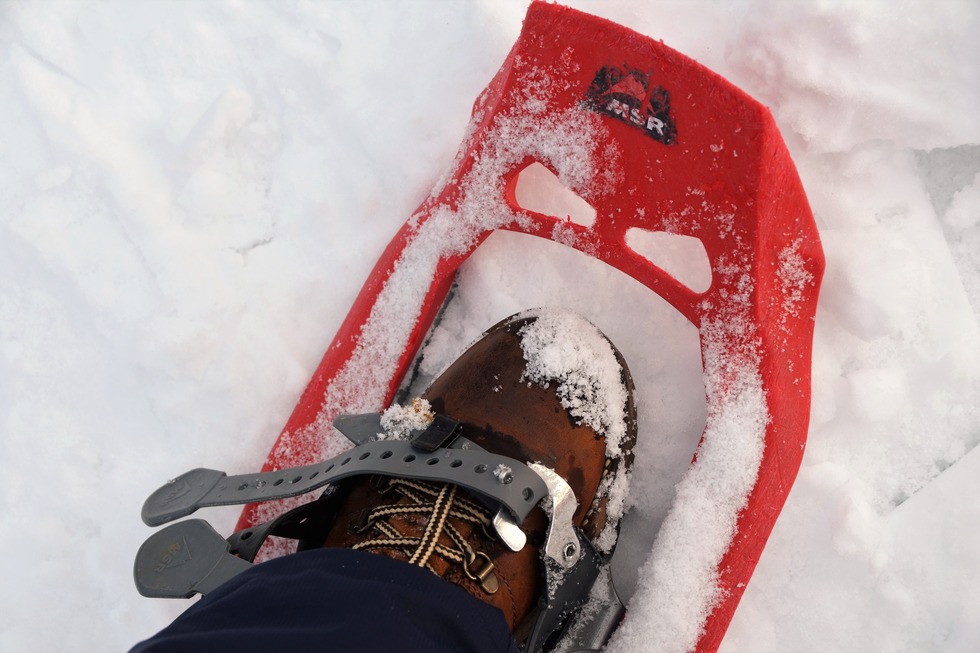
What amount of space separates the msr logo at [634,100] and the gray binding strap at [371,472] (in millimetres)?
442

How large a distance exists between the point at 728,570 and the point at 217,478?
68 cm

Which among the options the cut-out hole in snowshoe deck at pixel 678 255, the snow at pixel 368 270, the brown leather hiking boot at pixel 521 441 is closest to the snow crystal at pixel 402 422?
the brown leather hiking boot at pixel 521 441

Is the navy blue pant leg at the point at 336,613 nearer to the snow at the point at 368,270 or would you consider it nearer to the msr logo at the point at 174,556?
the msr logo at the point at 174,556

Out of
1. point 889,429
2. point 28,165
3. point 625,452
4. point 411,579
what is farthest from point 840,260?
point 28,165

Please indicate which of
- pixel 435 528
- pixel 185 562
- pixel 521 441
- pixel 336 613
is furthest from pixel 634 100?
pixel 185 562

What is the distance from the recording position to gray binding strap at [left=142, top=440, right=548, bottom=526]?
865 mm

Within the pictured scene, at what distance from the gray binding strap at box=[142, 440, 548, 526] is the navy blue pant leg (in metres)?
0.13

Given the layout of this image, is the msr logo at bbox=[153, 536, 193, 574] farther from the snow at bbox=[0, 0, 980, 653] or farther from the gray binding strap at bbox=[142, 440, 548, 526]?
the snow at bbox=[0, 0, 980, 653]

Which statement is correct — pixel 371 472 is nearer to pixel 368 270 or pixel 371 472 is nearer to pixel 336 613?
pixel 336 613

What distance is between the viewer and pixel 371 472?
892 mm

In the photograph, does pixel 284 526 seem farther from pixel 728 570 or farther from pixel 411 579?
pixel 728 570

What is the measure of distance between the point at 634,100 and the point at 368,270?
522 mm

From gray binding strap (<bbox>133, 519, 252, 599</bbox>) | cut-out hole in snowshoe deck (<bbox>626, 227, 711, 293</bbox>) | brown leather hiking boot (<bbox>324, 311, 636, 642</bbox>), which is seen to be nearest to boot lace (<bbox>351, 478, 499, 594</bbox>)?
brown leather hiking boot (<bbox>324, 311, 636, 642</bbox>)

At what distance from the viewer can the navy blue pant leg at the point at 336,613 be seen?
67 centimetres
